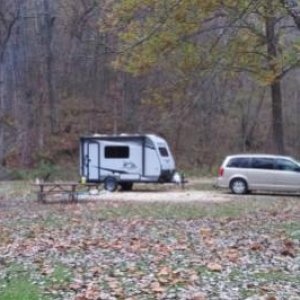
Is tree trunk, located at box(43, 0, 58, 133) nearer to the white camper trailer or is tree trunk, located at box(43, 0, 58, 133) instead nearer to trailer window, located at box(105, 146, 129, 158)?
the white camper trailer

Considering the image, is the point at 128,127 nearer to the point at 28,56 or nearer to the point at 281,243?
the point at 28,56

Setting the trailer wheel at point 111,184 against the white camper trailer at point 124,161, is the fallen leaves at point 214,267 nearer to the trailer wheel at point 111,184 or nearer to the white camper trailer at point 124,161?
the white camper trailer at point 124,161

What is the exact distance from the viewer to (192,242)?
11.9 m

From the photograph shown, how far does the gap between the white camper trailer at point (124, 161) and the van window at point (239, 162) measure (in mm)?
3460

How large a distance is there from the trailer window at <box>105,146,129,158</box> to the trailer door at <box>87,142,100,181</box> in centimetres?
44

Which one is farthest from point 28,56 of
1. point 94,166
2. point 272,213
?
point 272,213

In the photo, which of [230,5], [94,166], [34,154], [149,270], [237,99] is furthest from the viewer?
[237,99]

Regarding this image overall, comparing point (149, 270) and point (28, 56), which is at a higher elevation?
point (28, 56)

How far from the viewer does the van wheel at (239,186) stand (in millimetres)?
28328

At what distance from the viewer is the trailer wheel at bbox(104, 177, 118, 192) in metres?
31.0

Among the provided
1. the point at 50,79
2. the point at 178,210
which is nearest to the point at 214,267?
the point at 178,210

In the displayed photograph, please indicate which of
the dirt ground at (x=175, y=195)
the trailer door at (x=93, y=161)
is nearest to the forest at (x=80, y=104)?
the trailer door at (x=93, y=161)

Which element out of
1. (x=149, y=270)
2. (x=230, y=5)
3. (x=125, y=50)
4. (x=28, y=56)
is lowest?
(x=149, y=270)

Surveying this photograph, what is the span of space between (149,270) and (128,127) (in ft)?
128
